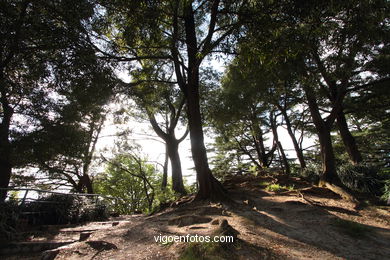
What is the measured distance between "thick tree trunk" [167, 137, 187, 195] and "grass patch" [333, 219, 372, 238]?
302 inches

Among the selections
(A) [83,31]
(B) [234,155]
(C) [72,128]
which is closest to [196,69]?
(A) [83,31]

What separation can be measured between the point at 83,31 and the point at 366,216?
8.40 m

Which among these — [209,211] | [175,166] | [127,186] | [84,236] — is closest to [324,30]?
[209,211]

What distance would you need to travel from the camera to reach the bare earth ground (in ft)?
9.79

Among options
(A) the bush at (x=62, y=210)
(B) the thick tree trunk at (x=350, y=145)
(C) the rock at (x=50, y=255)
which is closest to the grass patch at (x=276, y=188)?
(B) the thick tree trunk at (x=350, y=145)

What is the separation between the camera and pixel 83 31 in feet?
15.1

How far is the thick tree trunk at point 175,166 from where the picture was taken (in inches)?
425

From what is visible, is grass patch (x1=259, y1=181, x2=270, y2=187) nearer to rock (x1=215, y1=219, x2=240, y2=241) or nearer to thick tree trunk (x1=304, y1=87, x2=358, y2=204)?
thick tree trunk (x1=304, y1=87, x2=358, y2=204)

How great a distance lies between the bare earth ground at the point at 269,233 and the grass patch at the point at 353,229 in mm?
33

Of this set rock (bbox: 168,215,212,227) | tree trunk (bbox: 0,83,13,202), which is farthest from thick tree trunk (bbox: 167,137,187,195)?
tree trunk (bbox: 0,83,13,202)

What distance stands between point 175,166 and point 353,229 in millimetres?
8837

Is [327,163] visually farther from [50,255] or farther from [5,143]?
[5,143]

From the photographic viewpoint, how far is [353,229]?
12.7ft

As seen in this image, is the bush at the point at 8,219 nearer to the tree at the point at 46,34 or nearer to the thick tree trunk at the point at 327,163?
the tree at the point at 46,34
